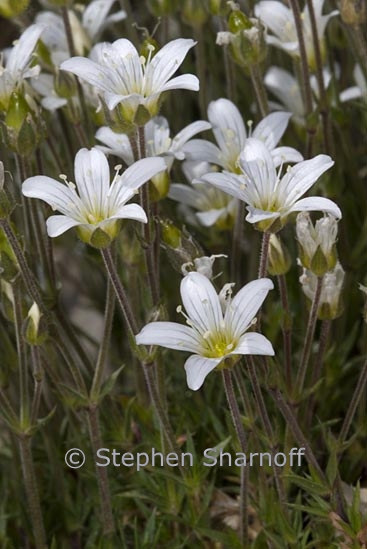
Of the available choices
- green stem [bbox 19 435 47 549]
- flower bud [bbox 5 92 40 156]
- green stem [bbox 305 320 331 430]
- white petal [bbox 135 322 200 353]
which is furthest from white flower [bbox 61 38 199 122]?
green stem [bbox 19 435 47 549]

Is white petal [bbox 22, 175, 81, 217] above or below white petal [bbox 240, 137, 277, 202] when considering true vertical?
Answer: above

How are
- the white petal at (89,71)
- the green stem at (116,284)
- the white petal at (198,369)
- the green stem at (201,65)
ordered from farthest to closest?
the green stem at (201,65) < the white petal at (89,71) < the green stem at (116,284) < the white petal at (198,369)

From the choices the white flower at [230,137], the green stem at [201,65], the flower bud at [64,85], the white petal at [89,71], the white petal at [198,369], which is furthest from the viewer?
the green stem at [201,65]

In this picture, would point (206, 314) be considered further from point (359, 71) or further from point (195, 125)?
point (359, 71)

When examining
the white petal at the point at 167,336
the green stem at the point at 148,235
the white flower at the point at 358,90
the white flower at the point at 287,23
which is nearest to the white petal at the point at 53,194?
the green stem at the point at 148,235

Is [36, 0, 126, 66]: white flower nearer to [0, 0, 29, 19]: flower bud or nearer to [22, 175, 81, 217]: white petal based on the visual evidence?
[0, 0, 29, 19]: flower bud

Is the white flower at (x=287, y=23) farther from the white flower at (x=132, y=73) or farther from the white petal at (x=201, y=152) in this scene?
the white flower at (x=132, y=73)
